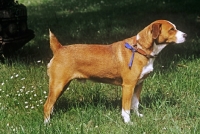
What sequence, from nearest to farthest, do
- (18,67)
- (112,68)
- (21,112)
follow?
(112,68)
(21,112)
(18,67)

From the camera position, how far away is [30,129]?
484cm

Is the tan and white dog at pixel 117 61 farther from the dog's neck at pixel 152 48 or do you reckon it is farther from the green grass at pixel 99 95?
the green grass at pixel 99 95

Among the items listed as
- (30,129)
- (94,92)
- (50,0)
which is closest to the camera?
(30,129)

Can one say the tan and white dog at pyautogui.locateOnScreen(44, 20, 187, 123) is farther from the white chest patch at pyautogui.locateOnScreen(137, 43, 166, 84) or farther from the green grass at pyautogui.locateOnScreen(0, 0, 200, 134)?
the green grass at pyautogui.locateOnScreen(0, 0, 200, 134)

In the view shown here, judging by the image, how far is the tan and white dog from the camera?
17.4 ft

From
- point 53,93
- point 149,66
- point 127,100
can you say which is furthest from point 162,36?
point 53,93

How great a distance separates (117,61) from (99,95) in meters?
0.97

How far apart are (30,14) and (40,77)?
8096mm

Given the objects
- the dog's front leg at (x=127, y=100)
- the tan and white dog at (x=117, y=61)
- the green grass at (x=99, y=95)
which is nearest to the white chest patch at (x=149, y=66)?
the tan and white dog at (x=117, y=61)

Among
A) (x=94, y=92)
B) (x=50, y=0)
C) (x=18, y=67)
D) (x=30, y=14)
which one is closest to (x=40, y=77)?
(x=18, y=67)

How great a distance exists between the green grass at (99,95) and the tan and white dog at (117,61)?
0.35 m

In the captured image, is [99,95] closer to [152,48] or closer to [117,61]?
[117,61]

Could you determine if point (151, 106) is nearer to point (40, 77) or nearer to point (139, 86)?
point (139, 86)

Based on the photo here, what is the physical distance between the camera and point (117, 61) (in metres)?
5.43
